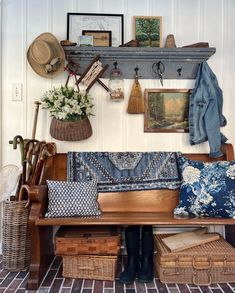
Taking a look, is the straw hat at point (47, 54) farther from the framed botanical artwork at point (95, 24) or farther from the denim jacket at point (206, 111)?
the denim jacket at point (206, 111)

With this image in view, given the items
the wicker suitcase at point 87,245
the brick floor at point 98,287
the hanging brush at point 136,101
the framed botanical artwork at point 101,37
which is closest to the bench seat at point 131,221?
the wicker suitcase at point 87,245

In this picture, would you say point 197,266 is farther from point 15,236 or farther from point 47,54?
point 47,54

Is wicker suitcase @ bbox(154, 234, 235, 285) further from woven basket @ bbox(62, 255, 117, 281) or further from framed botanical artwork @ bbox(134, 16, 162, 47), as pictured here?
framed botanical artwork @ bbox(134, 16, 162, 47)

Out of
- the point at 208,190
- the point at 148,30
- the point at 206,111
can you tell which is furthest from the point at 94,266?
the point at 148,30

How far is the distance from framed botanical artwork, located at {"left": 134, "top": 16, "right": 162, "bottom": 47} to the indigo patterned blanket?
34.0 inches

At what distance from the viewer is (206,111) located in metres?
2.12

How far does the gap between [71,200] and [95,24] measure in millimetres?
1335

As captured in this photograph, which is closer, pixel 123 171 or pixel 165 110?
pixel 123 171

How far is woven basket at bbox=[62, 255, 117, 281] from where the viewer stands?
1790 millimetres

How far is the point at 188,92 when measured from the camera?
226cm

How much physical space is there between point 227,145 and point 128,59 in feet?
3.18

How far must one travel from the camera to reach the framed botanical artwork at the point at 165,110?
228cm

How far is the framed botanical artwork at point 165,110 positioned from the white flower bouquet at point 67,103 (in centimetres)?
49

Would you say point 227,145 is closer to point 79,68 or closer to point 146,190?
point 146,190
